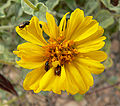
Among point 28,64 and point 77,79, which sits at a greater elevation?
point 28,64

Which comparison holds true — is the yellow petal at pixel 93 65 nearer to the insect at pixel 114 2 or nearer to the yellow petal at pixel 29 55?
the yellow petal at pixel 29 55

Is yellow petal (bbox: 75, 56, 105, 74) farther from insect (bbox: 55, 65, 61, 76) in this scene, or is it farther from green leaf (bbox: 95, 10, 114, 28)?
green leaf (bbox: 95, 10, 114, 28)

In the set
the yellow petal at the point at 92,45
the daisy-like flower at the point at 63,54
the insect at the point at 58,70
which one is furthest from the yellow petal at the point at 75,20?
the insect at the point at 58,70

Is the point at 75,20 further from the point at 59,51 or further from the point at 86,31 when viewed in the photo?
the point at 59,51

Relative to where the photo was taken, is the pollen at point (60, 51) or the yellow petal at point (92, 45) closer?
the yellow petal at point (92, 45)

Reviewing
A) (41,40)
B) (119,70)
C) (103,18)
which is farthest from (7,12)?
(119,70)

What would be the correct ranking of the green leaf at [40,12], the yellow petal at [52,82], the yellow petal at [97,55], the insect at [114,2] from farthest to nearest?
the insect at [114,2] → the green leaf at [40,12] → the yellow petal at [97,55] → the yellow petal at [52,82]

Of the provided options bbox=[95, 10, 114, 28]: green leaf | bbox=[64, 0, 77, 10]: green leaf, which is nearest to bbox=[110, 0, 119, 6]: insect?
bbox=[95, 10, 114, 28]: green leaf

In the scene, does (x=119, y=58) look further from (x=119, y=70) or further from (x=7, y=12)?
(x=7, y=12)

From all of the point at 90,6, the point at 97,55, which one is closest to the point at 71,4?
the point at 90,6
